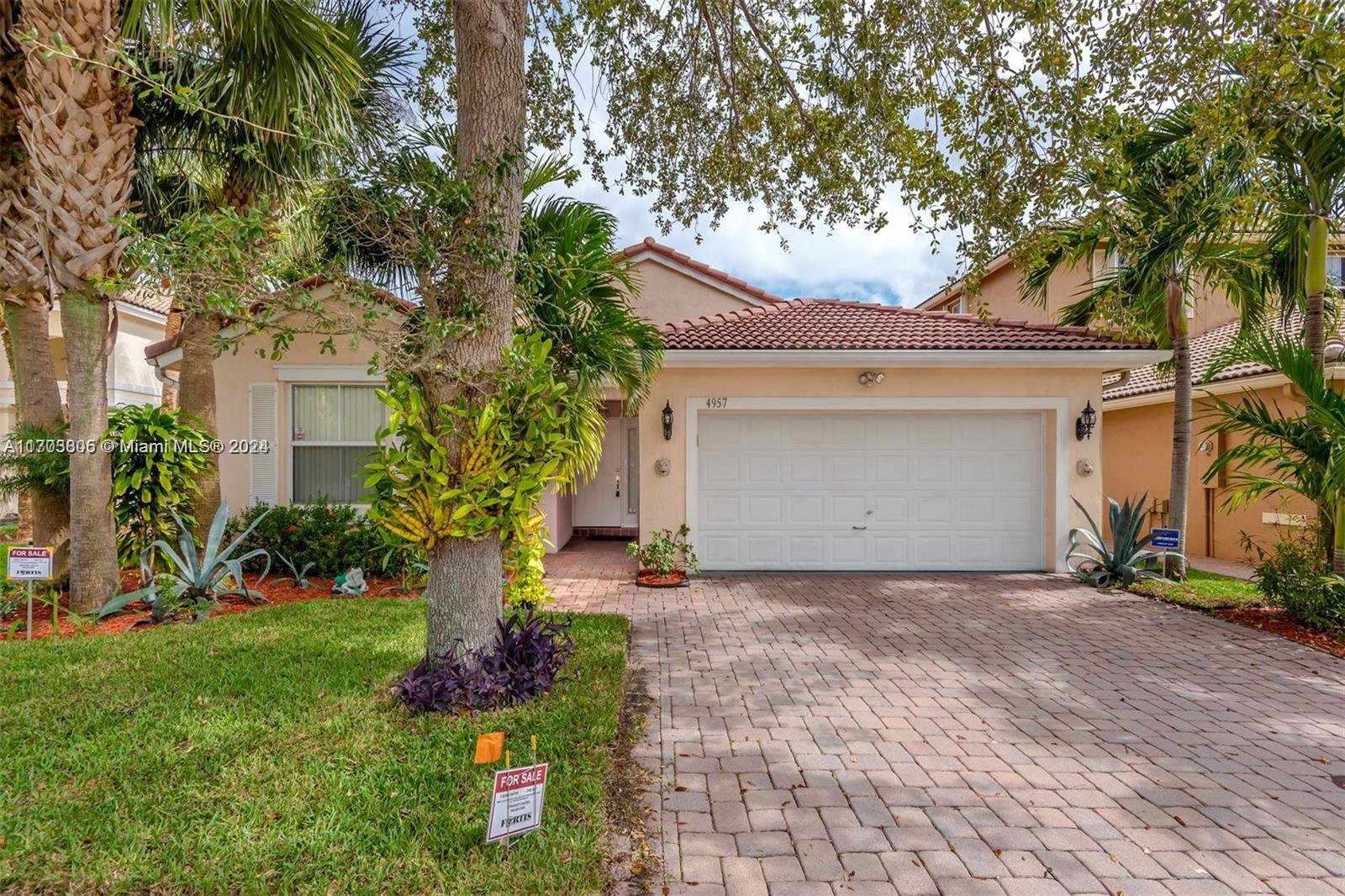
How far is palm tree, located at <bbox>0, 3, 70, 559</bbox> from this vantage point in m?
6.06

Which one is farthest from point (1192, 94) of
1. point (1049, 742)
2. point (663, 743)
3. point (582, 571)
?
point (582, 571)

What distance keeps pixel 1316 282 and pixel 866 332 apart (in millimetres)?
5063

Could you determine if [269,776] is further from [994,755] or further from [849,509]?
[849,509]

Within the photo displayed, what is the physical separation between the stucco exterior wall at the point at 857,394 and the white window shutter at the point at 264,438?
17.4ft

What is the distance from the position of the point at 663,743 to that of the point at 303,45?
715 centimetres

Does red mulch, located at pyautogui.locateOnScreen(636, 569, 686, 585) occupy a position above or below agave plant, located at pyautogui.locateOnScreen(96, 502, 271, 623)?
below

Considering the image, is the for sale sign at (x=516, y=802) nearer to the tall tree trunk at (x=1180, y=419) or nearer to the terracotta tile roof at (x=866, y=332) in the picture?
the terracotta tile roof at (x=866, y=332)

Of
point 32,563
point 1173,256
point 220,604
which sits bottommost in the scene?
point 220,604

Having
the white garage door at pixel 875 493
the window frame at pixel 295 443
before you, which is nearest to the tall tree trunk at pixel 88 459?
the window frame at pixel 295 443

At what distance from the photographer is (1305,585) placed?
6656 mm

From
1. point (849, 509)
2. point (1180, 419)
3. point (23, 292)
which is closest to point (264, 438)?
point (23, 292)

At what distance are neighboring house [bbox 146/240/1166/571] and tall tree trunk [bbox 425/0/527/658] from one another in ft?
16.4

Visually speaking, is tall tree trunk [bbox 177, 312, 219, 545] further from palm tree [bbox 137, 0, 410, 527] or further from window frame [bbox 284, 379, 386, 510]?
window frame [bbox 284, 379, 386, 510]

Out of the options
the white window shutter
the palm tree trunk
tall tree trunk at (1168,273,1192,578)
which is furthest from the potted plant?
the palm tree trunk
